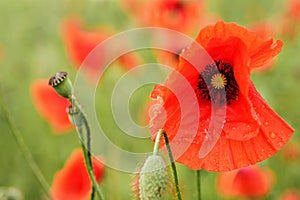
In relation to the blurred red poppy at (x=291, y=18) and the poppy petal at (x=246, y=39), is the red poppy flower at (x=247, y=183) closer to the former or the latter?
the poppy petal at (x=246, y=39)

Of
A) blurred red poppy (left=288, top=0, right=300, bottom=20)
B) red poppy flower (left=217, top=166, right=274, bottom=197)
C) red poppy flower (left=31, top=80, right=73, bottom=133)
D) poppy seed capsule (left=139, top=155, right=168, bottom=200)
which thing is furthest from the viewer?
blurred red poppy (left=288, top=0, right=300, bottom=20)

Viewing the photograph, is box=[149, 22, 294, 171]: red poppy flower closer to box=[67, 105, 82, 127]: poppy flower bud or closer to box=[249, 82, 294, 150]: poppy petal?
box=[249, 82, 294, 150]: poppy petal

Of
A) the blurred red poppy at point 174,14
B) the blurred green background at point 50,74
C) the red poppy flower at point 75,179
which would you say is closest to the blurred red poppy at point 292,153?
the blurred green background at point 50,74

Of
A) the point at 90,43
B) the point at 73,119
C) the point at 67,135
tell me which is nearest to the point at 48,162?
the point at 67,135

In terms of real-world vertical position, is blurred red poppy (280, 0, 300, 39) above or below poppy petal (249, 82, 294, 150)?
above

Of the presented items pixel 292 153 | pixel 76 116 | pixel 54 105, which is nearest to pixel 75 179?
pixel 76 116

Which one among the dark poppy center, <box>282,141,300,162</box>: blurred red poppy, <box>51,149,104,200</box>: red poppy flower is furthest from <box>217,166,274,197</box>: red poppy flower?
the dark poppy center

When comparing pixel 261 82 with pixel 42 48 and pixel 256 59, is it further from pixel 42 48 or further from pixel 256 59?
pixel 256 59

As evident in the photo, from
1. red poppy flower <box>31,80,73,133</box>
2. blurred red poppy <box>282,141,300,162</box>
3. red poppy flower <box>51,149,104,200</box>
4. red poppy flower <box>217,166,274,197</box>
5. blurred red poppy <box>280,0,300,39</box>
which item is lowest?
red poppy flower <box>51,149,104,200</box>
